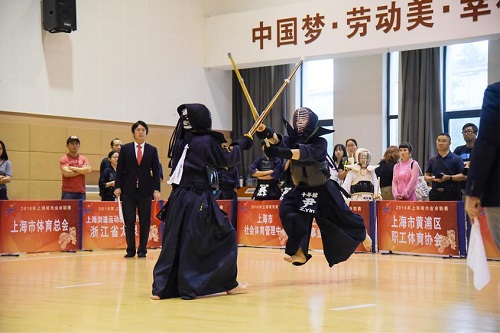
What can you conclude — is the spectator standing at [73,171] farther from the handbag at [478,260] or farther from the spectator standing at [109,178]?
the handbag at [478,260]

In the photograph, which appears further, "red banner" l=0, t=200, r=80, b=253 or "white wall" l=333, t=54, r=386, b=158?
"white wall" l=333, t=54, r=386, b=158

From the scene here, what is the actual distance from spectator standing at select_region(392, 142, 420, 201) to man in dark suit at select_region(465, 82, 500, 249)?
698cm

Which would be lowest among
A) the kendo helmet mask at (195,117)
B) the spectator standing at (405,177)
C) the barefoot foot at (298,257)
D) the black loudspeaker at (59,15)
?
the barefoot foot at (298,257)

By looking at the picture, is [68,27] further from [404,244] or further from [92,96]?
[404,244]

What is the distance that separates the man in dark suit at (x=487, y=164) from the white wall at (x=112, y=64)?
11.2 m

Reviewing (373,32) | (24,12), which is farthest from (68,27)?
(373,32)

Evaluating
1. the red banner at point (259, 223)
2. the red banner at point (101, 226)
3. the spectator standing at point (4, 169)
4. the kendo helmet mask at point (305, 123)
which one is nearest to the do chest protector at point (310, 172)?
the kendo helmet mask at point (305, 123)

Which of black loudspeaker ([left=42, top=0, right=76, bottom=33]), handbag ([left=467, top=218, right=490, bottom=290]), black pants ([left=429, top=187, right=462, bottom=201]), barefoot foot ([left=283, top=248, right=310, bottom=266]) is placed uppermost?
black loudspeaker ([left=42, top=0, right=76, bottom=33])

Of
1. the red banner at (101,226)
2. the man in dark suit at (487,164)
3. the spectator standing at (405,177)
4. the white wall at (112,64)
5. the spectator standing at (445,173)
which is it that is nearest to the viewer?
the man in dark suit at (487,164)

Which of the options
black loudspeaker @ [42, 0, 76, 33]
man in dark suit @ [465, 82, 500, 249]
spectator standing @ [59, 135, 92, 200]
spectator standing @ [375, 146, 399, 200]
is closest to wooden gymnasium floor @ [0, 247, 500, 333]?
man in dark suit @ [465, 82, 500, 249]

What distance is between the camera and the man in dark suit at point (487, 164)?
4.27 metres

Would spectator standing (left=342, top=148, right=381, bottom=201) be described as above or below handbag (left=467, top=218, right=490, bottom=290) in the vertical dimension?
above

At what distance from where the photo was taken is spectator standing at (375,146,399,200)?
12320mm

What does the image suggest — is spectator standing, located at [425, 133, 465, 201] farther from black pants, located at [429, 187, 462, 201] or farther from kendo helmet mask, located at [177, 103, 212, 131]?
kendo helmet mask, located at [177, 103, 212, 131]
